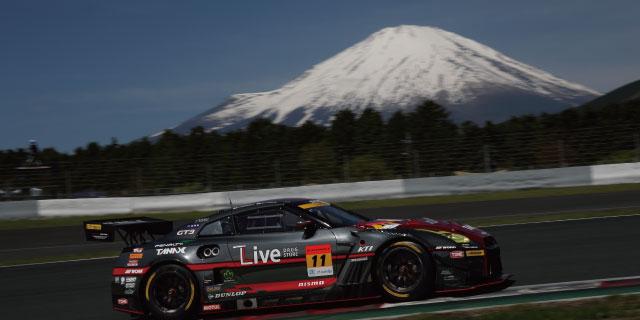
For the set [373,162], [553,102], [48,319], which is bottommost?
[48,319]

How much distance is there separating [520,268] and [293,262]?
3253 mm

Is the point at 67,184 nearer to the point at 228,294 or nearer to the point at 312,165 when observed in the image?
the point at 312,165

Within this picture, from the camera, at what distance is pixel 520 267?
30.4 ft

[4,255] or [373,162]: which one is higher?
[373,162]

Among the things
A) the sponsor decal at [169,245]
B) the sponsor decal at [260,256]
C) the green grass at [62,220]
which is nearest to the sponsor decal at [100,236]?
the sponsor decal at [169,245]

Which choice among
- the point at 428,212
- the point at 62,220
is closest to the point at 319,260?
the point at 428,212

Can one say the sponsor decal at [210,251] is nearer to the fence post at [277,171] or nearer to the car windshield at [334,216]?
the car windshield at [334,216]

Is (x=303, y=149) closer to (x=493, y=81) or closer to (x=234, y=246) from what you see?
(x=234, y=246)

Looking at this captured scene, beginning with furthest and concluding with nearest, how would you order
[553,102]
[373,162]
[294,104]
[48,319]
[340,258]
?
[553,102] < [294,104] < [373,162] < [48,319] < [340,258]

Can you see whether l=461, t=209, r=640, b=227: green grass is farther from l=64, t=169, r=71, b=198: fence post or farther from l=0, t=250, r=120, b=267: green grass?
l=64, t=169, r=71, b=198: fence post

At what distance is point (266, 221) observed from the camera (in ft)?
26.0

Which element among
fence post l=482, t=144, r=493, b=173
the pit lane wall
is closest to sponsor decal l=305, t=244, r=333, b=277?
the pit lane wall

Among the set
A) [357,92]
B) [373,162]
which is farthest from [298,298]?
[357,92]

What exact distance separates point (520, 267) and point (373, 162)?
17533 millimetres
